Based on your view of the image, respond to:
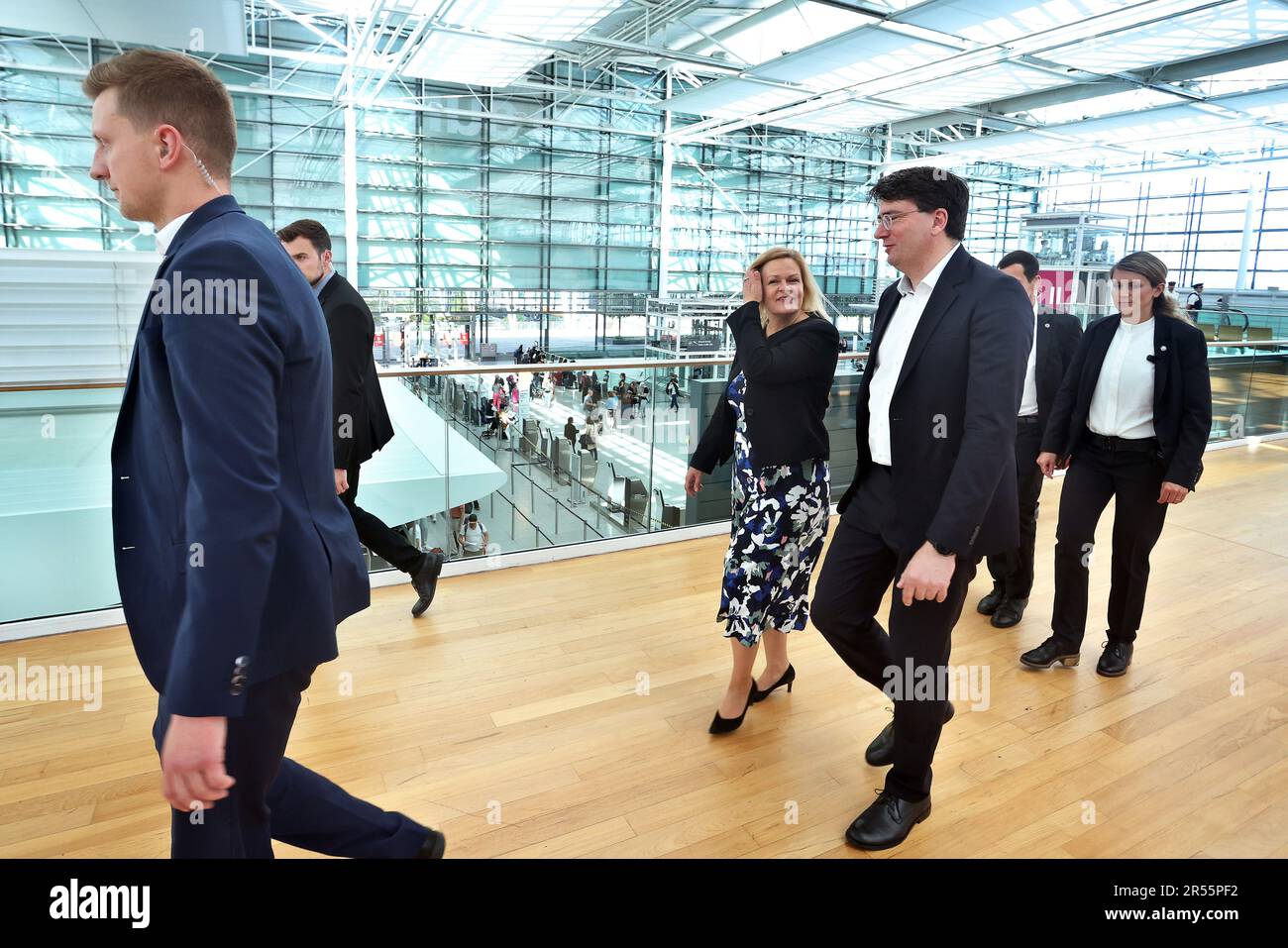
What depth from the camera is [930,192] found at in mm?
1844

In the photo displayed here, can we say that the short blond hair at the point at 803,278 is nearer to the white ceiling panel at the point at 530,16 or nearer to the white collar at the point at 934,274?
the white collar at the point at 934,274

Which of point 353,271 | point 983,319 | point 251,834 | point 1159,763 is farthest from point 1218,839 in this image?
point 353,271

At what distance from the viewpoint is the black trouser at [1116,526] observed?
2914 mm

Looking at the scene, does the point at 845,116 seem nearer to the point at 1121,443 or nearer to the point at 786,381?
the point at 1121,443

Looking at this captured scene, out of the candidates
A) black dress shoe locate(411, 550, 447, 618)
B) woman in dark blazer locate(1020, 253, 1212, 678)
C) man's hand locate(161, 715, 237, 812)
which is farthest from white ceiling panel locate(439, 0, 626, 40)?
man's hand locate(161, 715, 237, 812)

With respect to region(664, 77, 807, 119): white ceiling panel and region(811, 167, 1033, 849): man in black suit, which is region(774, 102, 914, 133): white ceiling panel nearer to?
region(664, 77, 807, 119): white ceiling panel

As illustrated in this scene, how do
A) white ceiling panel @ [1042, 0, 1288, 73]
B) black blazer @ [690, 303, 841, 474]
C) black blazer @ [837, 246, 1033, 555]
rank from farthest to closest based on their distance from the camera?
1. white ceiling panel @ [1042, 0, 1288, 73]
2. black blazer @ [690, 303, 841, 474]
3. black blazer @ [837, 246, 1033, 555]

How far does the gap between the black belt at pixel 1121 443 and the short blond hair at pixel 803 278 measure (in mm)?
1295

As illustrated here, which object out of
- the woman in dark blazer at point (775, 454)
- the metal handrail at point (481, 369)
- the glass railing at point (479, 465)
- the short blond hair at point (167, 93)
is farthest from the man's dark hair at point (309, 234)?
the short blond hair at point (167, 93)

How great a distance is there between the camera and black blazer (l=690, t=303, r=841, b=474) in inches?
91.1

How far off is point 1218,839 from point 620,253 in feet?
71.4

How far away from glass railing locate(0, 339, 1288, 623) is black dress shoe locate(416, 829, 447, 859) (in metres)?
2.24

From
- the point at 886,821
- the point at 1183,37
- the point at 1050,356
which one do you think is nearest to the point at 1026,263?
the point at 1050,356
